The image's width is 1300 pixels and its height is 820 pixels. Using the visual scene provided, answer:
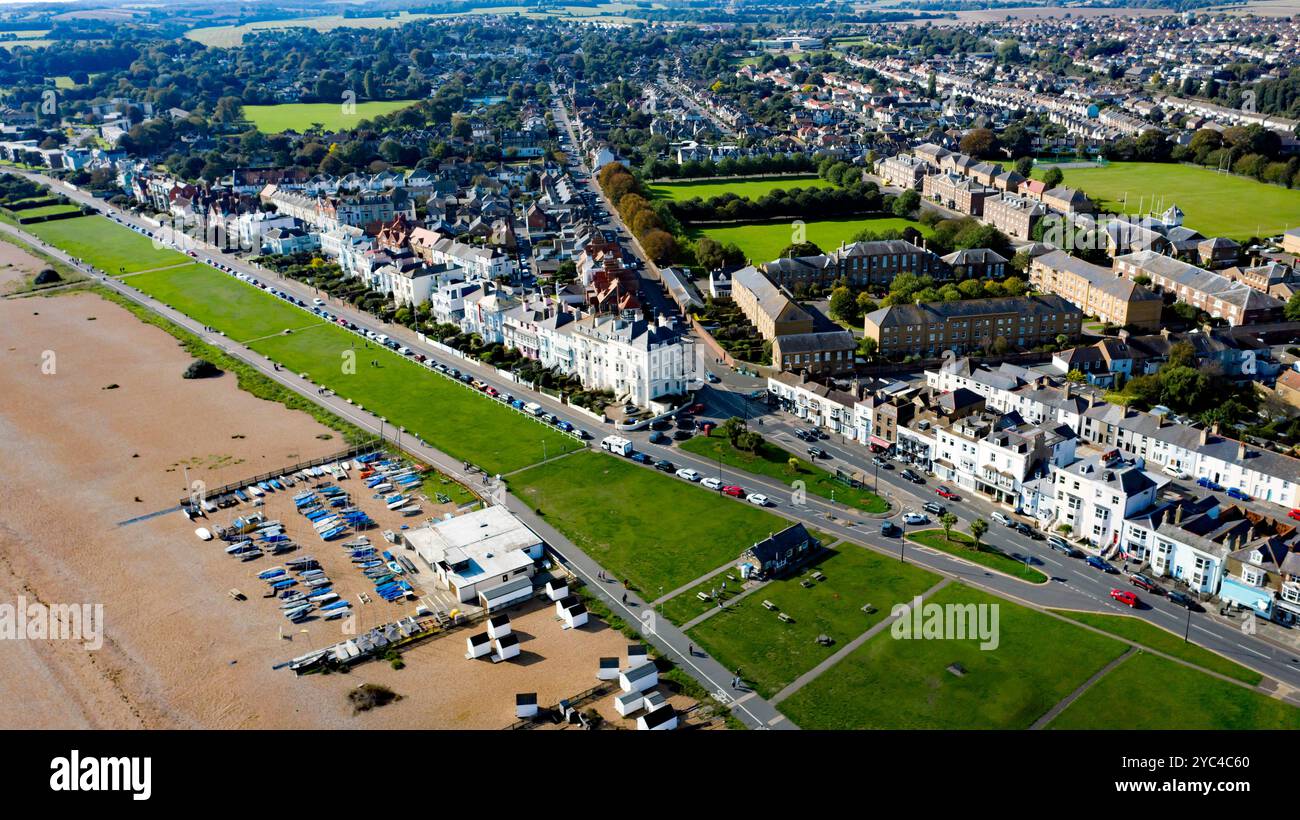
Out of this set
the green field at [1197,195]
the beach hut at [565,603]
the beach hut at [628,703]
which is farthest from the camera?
the green field at [1197,195]

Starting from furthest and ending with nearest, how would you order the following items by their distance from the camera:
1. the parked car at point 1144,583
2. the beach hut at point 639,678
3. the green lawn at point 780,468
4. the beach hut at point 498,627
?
the green lawn at point 780,468 → the parked car at point 1144,583 → the beach hut at point 498,627 → the beach hut at point 639,678

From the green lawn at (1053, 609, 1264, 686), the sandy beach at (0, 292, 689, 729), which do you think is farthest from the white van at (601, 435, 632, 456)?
the green lawn at (1053, 609, 1264, 686)

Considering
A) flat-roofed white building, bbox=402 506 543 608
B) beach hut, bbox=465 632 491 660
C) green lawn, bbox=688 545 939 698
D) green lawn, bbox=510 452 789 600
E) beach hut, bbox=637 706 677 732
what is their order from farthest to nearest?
1. green lawn, bbox=510 452 789 600
2. flat-roofed white building, bbox=402 506 543 608
3. beach hut, bbox=465 632 491 660
4. green lawn, bbox=688 545 939 698
5. beach hut, bbox=637 706 677 732

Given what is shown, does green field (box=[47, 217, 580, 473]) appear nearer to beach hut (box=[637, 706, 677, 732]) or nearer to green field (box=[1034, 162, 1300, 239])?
beach hut (box=[637, 706, 677, 732])

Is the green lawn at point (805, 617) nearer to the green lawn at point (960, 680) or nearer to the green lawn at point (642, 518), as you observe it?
the green lawn at point (960, 680)

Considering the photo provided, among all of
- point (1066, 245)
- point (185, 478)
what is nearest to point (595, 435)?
point (185, 478)

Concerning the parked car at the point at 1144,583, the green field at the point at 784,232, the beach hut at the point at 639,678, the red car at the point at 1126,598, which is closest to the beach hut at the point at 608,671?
the beach hut at the point at 639,678
